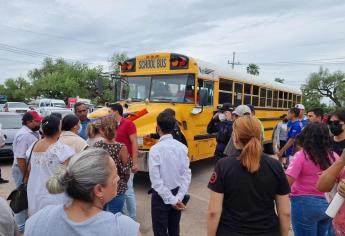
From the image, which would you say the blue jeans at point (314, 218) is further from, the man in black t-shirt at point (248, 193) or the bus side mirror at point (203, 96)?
the bus side mirror at point (203, 96)

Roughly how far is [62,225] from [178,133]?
12.3 ft

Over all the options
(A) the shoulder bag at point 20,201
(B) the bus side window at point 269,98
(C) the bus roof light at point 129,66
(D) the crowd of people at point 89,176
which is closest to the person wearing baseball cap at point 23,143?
(D) the crowd of people at point 89,176

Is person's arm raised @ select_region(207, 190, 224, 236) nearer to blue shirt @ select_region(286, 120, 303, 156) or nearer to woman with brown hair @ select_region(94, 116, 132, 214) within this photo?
woman with brown hair @ select_region(94, 116, 132, 214)

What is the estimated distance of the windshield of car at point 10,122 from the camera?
1020cm

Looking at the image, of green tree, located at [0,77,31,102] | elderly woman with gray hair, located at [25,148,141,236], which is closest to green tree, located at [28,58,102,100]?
green tree, located at [0,77,31,102]

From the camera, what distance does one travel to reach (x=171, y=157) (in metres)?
3.41

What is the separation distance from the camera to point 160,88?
25.5 ft

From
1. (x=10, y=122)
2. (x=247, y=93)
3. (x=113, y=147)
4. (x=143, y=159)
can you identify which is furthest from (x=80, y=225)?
(x=10, y=122)

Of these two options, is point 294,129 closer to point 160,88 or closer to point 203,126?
point 203,126

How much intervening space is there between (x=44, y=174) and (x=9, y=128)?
7973 millimetres

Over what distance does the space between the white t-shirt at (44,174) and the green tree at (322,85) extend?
47.7m

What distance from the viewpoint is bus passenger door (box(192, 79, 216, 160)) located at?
7637 mm

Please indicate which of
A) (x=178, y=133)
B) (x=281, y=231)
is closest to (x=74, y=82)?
(x=178, y=133)

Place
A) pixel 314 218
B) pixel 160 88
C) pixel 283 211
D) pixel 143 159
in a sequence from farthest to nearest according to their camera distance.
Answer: pixel 160 88 → pixel 143 159 → pixel 314 218 → pixel 283 211
